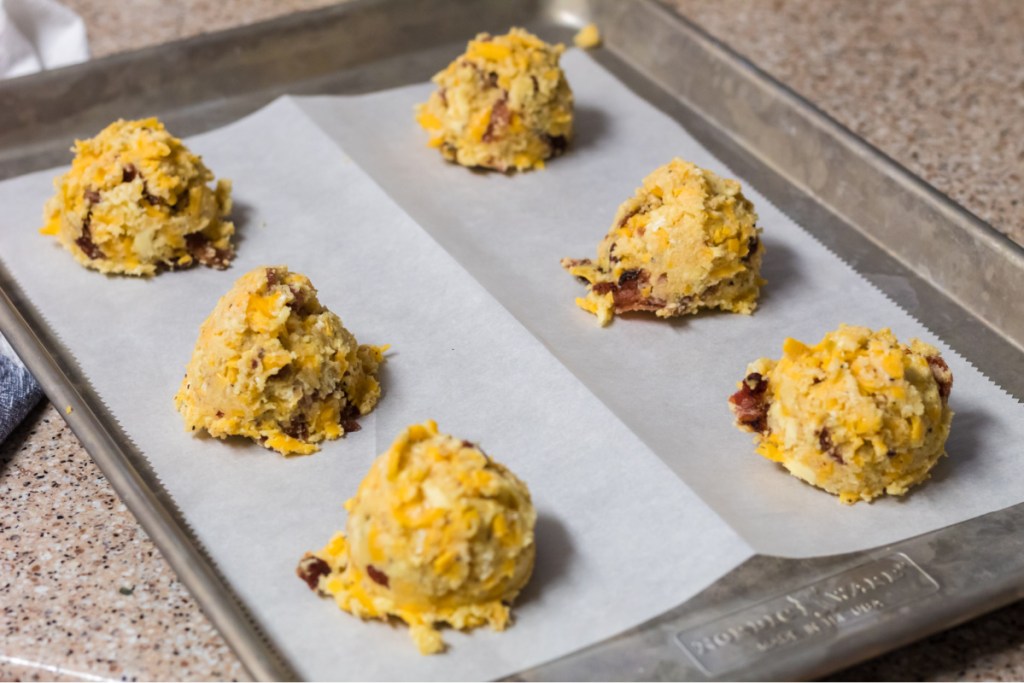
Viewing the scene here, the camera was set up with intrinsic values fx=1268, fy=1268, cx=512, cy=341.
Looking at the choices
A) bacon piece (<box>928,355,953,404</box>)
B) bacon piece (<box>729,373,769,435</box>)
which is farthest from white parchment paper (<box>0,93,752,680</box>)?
bacon piece (<box>928,355,953,404</box>)

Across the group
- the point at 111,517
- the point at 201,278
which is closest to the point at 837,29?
the point at 201,278

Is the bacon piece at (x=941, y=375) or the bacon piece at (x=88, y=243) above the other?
the bacon piece at (x=941, y=375)

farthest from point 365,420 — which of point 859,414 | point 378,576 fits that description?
point 859,414

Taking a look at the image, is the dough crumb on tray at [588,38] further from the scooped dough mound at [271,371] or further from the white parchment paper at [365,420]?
the scooped dough mound at [271,371]

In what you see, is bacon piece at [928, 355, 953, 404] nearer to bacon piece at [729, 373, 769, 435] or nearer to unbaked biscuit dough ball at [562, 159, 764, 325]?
bacon piece at [729, 373, 769, 435]

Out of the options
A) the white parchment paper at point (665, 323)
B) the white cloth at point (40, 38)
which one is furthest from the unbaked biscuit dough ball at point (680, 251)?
the white cloth at point (40, 38)

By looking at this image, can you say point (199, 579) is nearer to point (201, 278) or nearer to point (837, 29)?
point (201, 278)

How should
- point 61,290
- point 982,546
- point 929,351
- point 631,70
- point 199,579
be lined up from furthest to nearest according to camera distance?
point 631,70 < point 61,290 < point 929,351 < point 982,546 < point 199,579

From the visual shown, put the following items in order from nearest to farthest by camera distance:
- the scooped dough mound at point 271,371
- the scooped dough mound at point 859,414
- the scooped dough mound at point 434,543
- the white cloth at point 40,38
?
the scooped dough mound at point 434,543 < the scooped dough mound at point 859,414 < the scooped dough mound at point 271,371 < the white cloth at point 40,38
